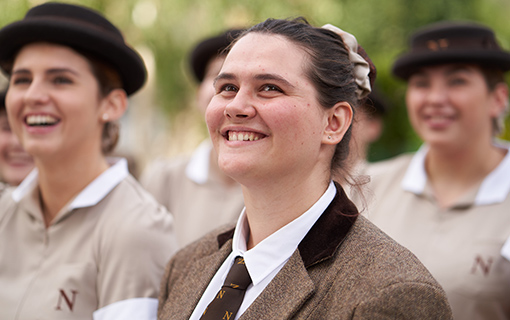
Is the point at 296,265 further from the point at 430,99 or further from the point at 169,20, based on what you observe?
the point at 169,20

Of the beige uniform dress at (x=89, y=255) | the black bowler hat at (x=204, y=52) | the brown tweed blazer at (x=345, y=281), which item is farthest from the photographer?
the black bowler hat at (x=204, y=52)

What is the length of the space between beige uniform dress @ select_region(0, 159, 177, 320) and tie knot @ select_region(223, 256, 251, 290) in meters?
0.57

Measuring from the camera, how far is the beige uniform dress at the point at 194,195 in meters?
3.86

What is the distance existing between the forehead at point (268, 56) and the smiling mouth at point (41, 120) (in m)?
1.03

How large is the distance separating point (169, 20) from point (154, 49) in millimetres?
507

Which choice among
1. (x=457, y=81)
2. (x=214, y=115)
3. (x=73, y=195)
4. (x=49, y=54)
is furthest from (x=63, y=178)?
(x=457, y=81)

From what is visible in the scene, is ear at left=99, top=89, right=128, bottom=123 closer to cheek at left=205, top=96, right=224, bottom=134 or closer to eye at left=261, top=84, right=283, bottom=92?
cheek at left=205, top=96, right=224, bottom=134

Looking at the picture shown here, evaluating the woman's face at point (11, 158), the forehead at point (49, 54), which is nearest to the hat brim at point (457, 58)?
the forehead at point (49, 54)

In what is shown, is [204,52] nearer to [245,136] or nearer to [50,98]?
[50,98]

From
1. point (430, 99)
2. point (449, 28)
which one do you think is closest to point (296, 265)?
point (430, 99)

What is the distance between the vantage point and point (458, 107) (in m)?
3.42

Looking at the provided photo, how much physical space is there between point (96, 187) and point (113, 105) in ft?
1.40

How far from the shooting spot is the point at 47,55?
2.60 meters

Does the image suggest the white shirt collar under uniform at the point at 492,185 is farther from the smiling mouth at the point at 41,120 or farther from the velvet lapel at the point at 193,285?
the smiling mouth at the point at 41,120
